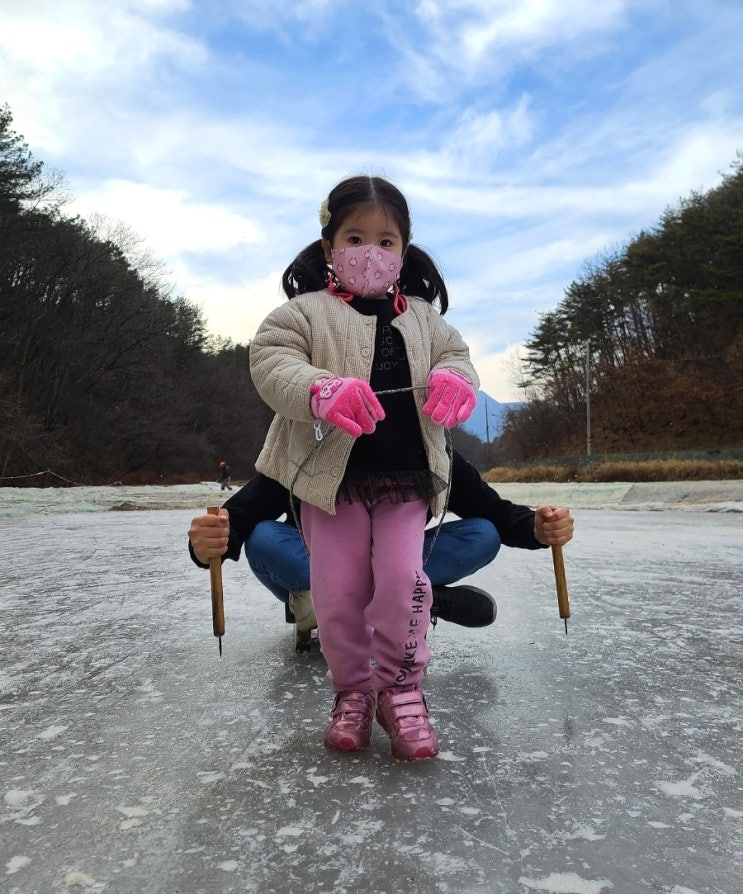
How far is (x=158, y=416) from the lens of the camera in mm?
33688

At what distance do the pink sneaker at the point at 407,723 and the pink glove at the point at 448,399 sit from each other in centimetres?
66

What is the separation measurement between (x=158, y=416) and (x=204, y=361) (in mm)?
11786

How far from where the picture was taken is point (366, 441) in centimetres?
184

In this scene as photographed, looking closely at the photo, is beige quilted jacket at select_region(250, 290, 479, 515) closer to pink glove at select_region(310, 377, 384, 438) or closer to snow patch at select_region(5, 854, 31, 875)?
pink glove at select_region(310, 377, 384, 438)

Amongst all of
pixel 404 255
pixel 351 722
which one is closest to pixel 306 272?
pixel 404 255

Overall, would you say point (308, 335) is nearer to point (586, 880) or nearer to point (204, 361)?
point (586, 880)

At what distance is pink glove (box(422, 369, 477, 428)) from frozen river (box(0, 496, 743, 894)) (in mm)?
765

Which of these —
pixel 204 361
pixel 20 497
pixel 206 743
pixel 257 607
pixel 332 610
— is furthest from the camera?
pixel 204 361

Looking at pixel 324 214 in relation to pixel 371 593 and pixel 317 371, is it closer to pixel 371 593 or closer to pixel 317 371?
pixel 317 371

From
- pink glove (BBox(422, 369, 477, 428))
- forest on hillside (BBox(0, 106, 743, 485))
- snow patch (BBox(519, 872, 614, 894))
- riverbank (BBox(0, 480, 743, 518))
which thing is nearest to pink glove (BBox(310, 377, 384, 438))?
pink glove (BBox(422, 369, 477, 428))

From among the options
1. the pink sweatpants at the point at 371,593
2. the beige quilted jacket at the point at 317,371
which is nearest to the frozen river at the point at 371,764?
the pink sweatpants at the point at 371,593

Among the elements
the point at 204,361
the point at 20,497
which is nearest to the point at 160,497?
the point at 20,497

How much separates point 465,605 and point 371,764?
0.72 meters

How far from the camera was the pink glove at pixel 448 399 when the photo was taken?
177cm
